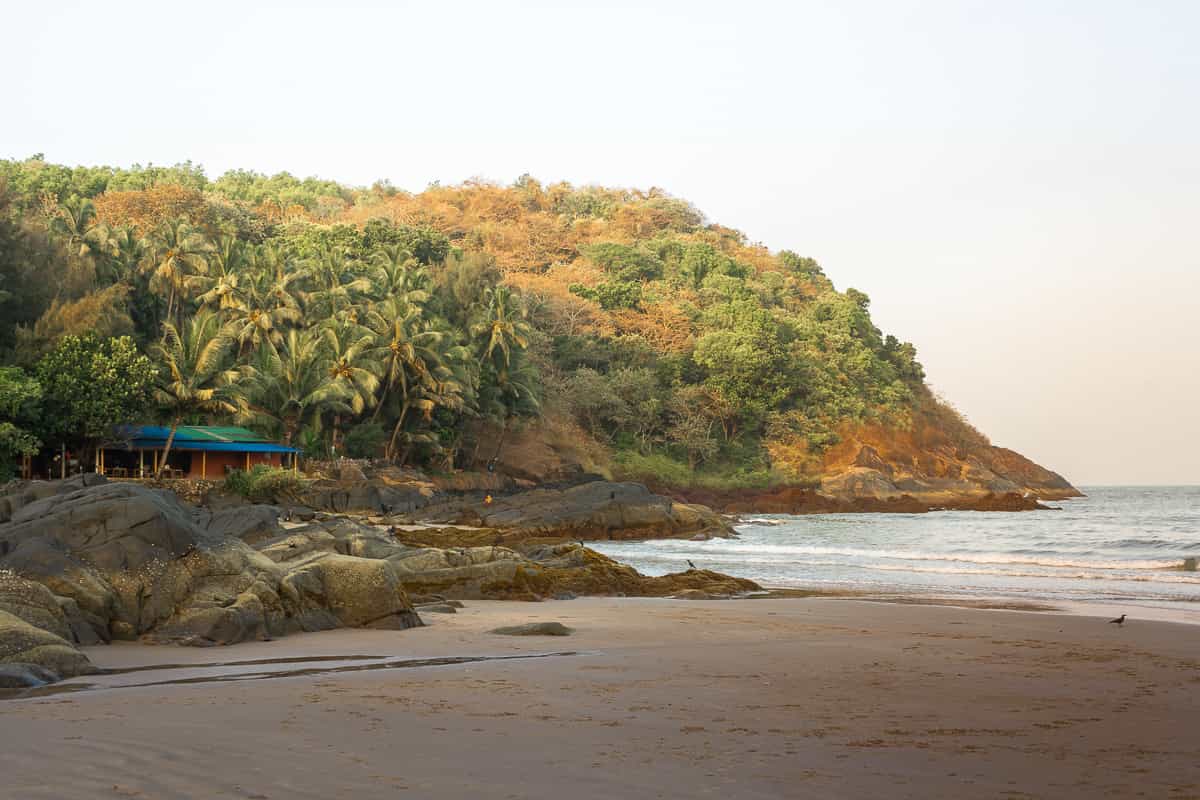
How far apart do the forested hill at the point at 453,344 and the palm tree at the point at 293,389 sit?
130mm

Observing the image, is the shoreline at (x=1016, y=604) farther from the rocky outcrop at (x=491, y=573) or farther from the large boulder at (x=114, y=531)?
the large boulder at (x=114, y=531)

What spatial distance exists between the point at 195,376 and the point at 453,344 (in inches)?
626

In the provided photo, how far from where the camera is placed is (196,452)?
161ft

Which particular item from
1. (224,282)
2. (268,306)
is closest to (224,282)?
(224,282)

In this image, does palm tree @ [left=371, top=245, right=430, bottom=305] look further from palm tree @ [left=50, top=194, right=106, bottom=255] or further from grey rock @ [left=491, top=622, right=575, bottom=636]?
grey rock @ [left=491, top=622, right=575, bottom=636]

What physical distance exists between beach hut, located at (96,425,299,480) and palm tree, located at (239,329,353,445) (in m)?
1.18

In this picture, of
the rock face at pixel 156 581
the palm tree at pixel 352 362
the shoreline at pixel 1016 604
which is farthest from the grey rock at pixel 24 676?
the palm tree at pixel 352 362

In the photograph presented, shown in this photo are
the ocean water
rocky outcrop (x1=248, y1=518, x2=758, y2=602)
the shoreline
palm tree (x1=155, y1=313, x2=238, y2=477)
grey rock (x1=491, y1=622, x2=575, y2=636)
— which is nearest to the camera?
grey rock (x1=491, y1=622, x2=575, y2=636)

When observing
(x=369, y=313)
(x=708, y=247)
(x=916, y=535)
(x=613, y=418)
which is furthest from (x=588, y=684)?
(x=708, y=247)

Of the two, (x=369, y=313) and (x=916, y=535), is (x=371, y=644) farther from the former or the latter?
(x=369, y=313)

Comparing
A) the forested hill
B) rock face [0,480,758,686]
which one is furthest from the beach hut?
rock face [0,480,758,686]

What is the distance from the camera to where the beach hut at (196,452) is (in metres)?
45.7

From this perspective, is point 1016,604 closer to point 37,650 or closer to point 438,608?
point 438,608

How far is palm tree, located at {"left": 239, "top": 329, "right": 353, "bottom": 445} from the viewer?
4972cm
